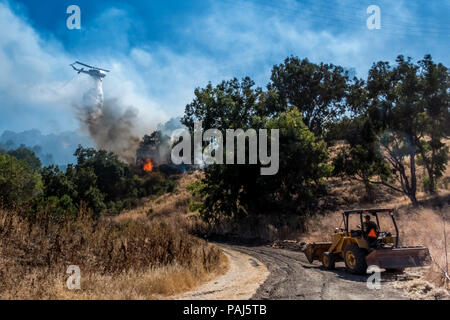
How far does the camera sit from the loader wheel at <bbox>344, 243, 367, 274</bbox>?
12500 mm

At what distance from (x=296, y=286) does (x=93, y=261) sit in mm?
6397

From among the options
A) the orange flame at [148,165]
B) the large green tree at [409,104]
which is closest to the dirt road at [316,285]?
the large green tree at [409,104]

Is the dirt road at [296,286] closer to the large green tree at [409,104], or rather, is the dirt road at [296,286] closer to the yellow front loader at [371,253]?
the yellow front loader at [371,253]

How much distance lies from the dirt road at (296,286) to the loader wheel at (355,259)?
30cm

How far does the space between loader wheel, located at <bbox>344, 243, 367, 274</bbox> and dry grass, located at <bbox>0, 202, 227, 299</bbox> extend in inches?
201

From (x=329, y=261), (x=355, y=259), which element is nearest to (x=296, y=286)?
(x=355, y=259)

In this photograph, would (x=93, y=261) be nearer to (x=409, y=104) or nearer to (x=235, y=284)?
(x=235, y=284)

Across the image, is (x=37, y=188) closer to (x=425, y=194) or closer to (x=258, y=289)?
(x=258, y=289)

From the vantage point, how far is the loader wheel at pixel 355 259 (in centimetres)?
1250

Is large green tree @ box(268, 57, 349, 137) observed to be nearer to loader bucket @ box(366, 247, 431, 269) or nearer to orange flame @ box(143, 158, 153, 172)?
loader bucket @ box(366, 247, 431, 269)

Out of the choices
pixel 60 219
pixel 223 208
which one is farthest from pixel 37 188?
pixel 60 219

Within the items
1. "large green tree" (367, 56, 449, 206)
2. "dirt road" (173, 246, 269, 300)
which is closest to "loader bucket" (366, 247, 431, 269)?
"dirt road" (173, 246, 269, 300)

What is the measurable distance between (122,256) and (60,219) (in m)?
2.98

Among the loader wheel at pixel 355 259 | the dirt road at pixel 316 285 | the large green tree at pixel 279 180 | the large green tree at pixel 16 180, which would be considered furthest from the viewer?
the large green tree at pixel 16 180
